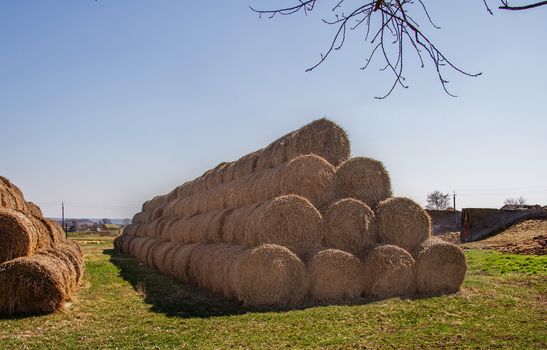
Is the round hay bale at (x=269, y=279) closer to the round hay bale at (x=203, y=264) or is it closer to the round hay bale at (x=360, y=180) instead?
the round hay bale at (x=203, y=264)

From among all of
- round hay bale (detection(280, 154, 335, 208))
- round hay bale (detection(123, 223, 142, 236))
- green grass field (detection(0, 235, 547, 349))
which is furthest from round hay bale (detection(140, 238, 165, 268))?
round hay bale (detection(280, 154, 335, 208))

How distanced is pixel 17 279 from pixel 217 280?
14.4 feet

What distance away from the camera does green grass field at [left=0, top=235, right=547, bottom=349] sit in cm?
764

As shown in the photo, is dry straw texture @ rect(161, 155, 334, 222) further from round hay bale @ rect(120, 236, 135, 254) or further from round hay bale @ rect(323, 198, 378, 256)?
round hay bale @ rect(120, 236, 135, 254)

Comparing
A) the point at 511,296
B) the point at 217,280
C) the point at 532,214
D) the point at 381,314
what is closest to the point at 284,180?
the point at 217,280

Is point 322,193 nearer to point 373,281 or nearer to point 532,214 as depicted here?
point 373,281

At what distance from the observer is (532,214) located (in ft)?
107

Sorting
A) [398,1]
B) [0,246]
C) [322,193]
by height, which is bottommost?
[0,246]


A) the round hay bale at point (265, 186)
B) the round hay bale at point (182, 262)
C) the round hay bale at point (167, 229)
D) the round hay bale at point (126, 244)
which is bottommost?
the round hay bale at point (126, 244)

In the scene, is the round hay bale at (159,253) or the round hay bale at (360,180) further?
the round hay bale at (159,253)

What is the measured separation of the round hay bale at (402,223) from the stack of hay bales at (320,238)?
24 mm

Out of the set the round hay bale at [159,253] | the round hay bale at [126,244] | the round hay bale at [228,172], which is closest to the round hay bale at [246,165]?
the round hay bale at [228,172]

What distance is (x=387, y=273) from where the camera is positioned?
38.6 feet

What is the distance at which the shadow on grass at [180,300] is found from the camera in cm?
1040
